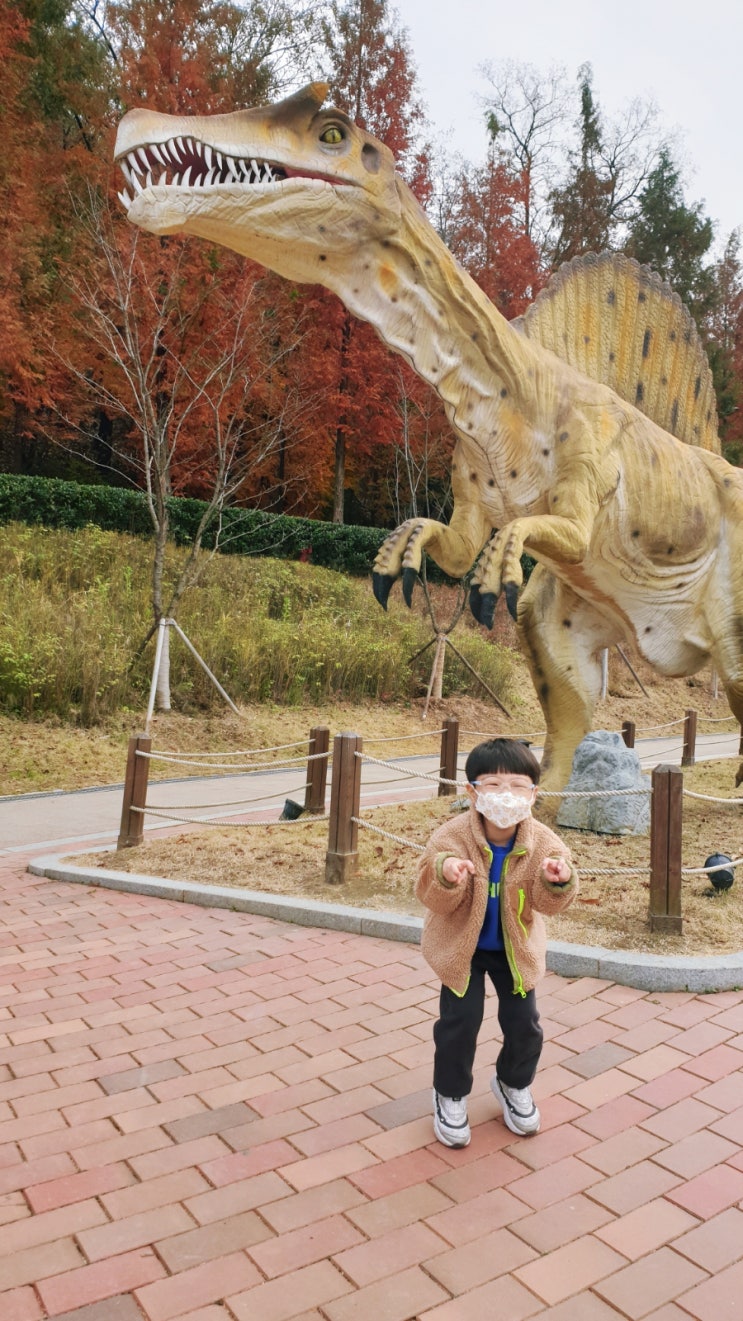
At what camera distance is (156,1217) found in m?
2.02

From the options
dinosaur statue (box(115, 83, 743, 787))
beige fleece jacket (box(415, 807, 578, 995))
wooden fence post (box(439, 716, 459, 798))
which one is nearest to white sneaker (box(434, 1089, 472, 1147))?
beige fleece jacket (box(415, 807, 578, 995))

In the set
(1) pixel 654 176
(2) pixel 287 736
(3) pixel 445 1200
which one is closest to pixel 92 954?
(3) pixel 445 1200

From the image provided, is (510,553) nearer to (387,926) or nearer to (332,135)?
(387,926)

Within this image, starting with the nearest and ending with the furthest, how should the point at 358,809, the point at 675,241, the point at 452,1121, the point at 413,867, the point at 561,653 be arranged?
the point at 452,1121, the point at 358,809, the point at 413,867, the point at 561,653, the point at 675,241

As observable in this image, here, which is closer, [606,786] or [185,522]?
[606,786]

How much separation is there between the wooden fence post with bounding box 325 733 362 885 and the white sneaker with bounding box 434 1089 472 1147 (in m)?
2.23

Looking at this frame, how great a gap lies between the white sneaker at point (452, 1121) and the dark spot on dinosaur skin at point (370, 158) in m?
3.83

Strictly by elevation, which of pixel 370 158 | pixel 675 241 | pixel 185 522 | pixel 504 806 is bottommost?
pixel 504 806

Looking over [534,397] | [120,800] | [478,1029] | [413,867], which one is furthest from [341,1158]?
[120,800]

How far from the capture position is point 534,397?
192 inches

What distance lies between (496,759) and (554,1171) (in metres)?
0.98

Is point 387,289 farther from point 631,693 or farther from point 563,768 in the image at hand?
point 631,693

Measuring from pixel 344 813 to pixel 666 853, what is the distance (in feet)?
5.26

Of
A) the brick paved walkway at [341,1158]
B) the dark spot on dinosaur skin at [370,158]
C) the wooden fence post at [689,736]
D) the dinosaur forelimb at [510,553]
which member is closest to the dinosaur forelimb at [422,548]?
the dinosaur forelimb at [510,553]
